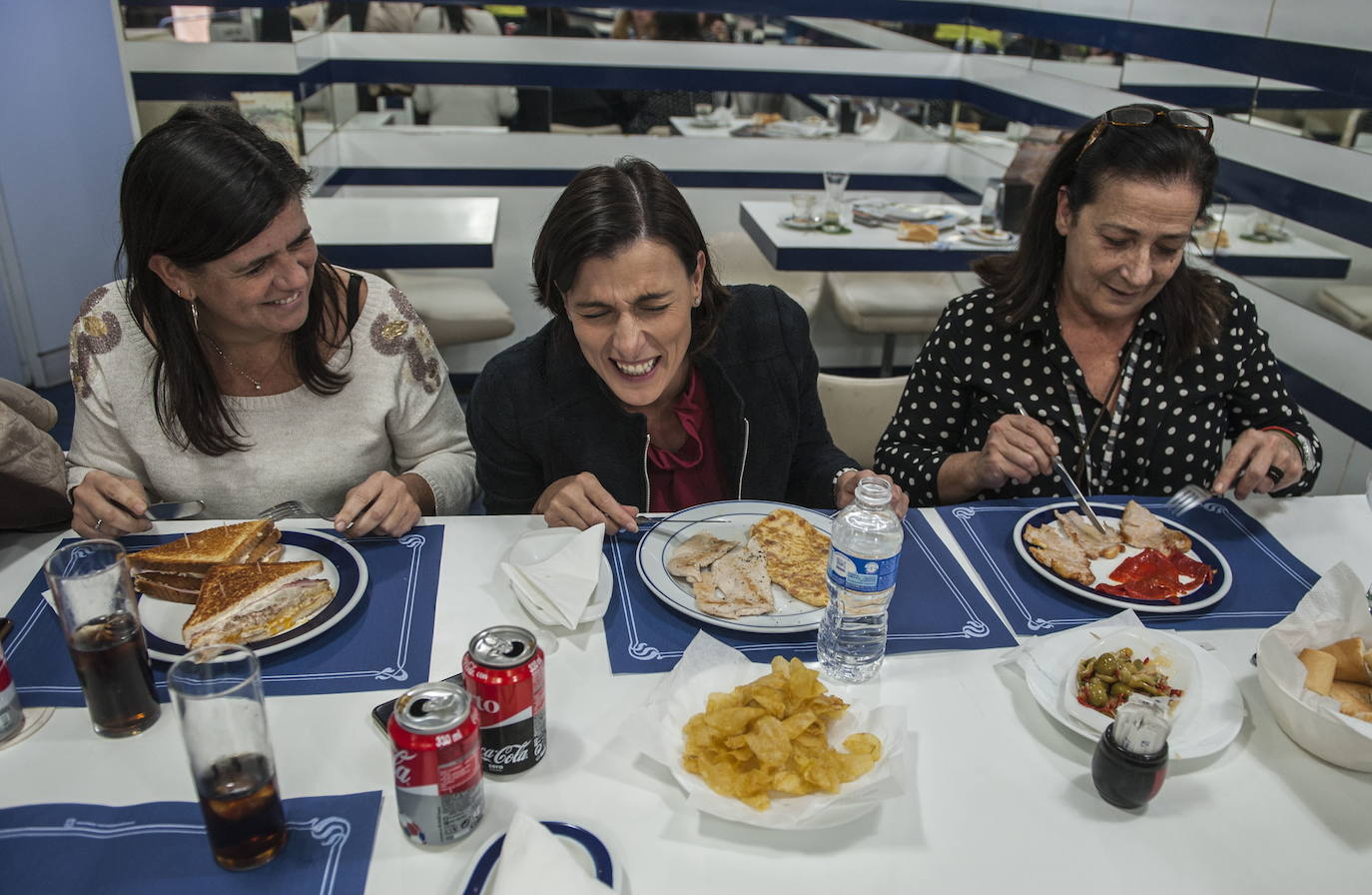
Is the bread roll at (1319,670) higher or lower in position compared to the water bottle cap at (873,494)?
lower

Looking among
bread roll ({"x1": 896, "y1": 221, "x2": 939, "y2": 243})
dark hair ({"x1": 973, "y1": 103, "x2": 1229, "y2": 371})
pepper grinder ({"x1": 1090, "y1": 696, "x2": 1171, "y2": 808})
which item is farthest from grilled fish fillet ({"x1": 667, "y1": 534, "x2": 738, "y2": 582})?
bread roll ({"x1": 896, "y1": 221, "x2": 939, "y2": 243})

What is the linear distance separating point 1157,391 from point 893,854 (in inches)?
54.5

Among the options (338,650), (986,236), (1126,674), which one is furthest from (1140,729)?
(986,236)

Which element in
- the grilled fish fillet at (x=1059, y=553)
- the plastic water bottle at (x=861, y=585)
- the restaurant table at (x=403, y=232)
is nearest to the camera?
the plastic water bottle at (x=861, y=585)

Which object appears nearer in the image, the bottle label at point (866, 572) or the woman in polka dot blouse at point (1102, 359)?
the bottle label at point (866, 572)

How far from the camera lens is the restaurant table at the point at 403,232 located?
3.48 metres

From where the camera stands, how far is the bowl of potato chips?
3.82 ft

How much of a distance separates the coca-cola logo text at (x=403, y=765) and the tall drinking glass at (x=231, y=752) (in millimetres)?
149

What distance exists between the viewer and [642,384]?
5.99 feet

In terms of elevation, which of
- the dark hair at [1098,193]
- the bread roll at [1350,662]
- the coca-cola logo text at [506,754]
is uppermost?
the dark hair at [1098,193]

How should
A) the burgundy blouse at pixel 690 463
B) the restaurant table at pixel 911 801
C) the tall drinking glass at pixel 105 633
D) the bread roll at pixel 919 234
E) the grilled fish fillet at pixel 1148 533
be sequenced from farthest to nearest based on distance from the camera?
the bread roll at pixel 919 234 < the burgundy blouse at pixel 690 463 < the grilled fish fillet at pixel 1148 533 < the tall drinking glass at pixel 105 633 < the restaurant table at pixel 911 801

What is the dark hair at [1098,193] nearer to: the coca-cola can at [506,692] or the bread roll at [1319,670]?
the bread roll at [1319,670]

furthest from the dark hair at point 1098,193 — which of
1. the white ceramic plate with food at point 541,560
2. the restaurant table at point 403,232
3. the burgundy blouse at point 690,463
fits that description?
the restaurant table at point 403,232

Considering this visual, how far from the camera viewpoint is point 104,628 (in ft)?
4.08
